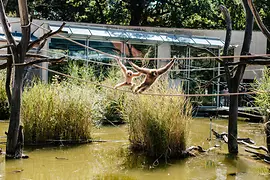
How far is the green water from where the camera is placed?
6.17m

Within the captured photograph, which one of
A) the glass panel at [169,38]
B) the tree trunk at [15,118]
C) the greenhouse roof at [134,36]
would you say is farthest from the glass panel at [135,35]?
the tree trunk at [15,118]

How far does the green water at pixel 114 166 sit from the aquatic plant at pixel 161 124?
1.00 feet

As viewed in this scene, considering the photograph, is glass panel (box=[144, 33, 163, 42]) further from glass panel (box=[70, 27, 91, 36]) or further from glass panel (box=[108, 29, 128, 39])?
glass panel (box=[70, 27, 91, 36])

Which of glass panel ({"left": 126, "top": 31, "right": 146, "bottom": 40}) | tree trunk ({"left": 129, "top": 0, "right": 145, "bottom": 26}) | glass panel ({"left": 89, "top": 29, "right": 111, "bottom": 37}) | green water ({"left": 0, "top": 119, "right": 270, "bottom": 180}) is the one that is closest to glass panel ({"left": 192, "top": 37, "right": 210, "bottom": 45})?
glass panel ({"left": 126, "top": 31, "right": 146, "bottom": 40})

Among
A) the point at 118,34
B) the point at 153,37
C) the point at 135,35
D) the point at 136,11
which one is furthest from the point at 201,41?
the point at 136,11

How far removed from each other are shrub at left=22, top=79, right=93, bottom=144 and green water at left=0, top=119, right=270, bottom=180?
40cm

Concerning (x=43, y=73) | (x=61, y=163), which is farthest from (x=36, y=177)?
(x=43, y=73)

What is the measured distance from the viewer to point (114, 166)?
22.0ft

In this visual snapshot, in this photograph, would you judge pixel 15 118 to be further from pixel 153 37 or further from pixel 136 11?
pixel 136 11

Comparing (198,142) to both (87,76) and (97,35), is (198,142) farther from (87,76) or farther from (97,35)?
(97,35)

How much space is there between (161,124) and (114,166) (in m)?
1.13

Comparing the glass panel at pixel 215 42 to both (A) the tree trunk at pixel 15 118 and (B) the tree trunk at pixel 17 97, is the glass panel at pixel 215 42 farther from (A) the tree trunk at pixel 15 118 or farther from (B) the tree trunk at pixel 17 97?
(A) the tree trunk at pixel 15 118

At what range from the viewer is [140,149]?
24.7 ft

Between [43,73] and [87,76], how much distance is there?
4791 millimetres
